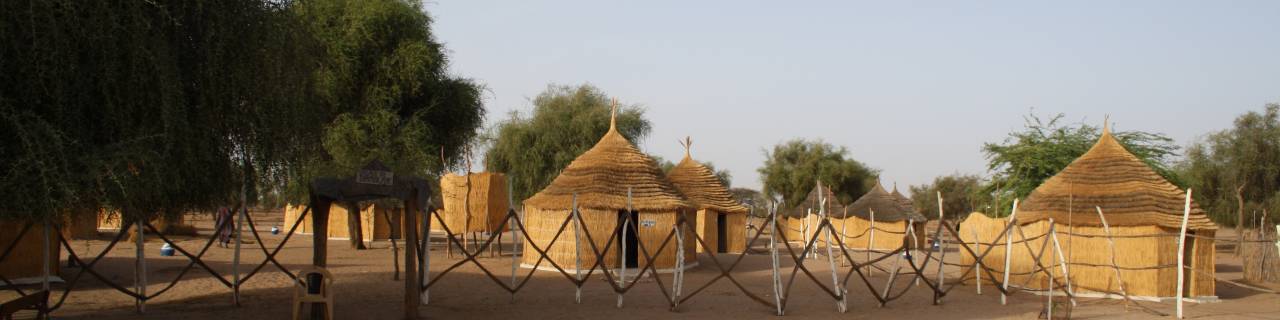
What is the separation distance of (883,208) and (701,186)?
8157mm

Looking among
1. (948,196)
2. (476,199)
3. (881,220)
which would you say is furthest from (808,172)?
(476,199)

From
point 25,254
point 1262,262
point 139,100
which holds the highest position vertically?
point 139,100

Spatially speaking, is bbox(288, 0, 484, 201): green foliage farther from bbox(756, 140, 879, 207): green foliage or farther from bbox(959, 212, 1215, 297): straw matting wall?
bbox(756, 140, 879, 207): green foliage

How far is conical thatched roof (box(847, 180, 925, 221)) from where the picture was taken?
31.0 m

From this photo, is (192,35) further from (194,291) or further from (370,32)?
(370,32)

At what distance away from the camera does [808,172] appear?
55.1m

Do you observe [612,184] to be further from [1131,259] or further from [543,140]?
[543,140]

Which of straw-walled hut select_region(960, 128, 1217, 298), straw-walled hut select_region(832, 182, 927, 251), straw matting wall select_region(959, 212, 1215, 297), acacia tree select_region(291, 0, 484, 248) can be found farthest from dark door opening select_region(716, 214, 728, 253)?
straw matting wall select_region(959, 212, 1215, 297)

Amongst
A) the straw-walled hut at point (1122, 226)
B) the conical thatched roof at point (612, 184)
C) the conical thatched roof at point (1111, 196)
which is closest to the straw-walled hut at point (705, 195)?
the conical thatched roof at point (612, 184)

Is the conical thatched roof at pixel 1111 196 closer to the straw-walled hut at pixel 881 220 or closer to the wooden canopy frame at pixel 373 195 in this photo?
the wooden canopy frame at pixel 373 195

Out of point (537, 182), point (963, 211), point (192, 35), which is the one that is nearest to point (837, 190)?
point (963, 211)

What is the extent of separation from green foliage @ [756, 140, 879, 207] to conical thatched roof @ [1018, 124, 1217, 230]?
3787 cm

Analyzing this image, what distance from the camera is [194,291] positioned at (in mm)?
13547

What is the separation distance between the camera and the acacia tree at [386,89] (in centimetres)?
2275
